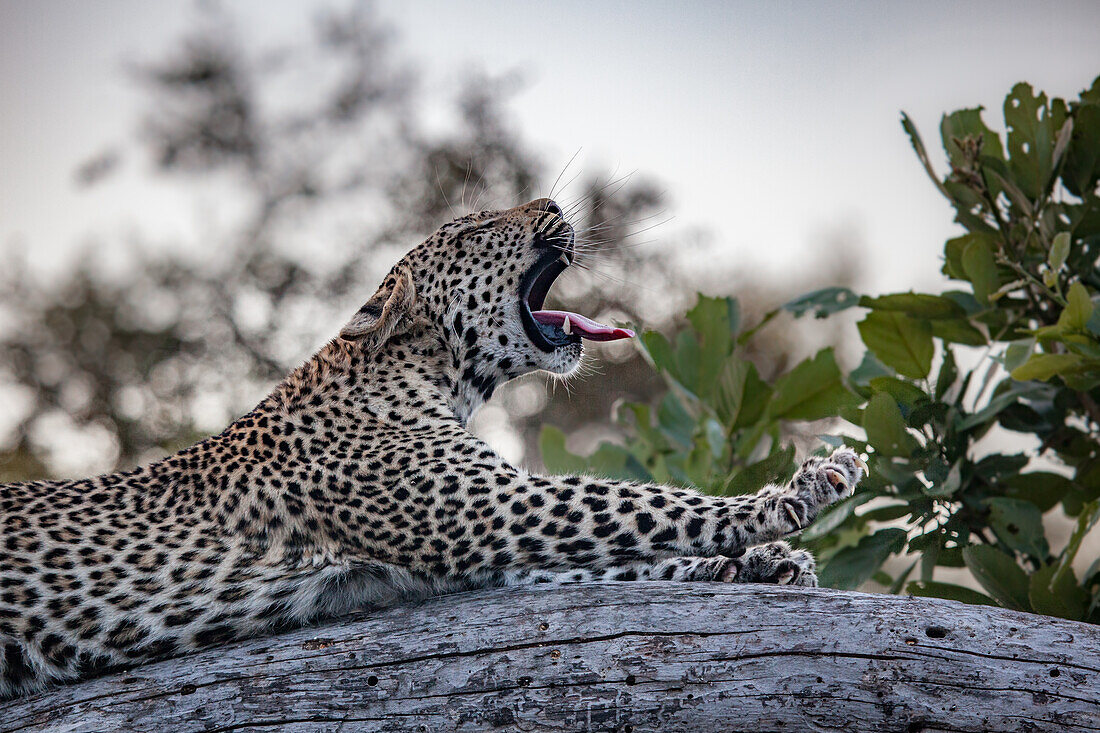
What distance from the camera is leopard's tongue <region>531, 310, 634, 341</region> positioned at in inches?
199

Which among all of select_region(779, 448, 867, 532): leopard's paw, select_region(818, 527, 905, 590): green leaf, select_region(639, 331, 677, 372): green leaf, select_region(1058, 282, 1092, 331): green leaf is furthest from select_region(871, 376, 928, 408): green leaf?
select_region(639, 331, 677, 372): green leaf

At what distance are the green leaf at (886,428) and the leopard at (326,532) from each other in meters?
0.64

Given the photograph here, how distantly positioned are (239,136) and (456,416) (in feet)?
Result: 45.9

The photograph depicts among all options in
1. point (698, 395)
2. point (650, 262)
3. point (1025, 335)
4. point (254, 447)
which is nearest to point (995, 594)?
point (1025, 335)

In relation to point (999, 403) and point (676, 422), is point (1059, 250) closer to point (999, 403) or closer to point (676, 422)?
point (999, 403)

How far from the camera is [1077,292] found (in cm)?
476

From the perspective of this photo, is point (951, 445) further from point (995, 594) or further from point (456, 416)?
point (456, 416)

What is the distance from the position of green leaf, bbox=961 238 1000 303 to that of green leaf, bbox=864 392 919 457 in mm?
845

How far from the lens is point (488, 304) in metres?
5.35

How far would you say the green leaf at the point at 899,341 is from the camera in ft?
18.6

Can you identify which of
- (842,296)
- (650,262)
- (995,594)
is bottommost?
(995,594)

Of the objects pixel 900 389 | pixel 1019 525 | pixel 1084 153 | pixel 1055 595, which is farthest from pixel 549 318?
pixel 1084 153

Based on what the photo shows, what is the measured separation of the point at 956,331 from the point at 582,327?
2.26 meters

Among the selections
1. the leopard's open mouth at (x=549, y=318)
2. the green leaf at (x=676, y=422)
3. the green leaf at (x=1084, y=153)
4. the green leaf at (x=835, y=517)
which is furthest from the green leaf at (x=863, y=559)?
the green leaf at (x=1084, y=153)
